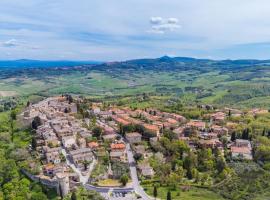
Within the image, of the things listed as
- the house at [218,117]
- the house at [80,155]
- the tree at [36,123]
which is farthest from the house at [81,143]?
the house at [218,117]

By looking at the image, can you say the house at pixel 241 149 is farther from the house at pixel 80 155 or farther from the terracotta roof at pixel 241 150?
the house at pixel 80 155

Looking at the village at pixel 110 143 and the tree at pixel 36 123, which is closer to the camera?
the village at pixel 110 143

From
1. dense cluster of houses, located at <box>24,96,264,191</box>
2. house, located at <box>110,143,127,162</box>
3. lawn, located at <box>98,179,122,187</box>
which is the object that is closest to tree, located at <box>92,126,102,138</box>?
dense cluster of houses, located at <box>24,96,264,191</box>

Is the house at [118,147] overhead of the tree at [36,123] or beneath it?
beneath

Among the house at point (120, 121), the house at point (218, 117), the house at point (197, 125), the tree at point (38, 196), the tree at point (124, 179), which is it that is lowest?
the tree at point (38, 196)

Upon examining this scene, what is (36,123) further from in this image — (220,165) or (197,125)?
(220,165)

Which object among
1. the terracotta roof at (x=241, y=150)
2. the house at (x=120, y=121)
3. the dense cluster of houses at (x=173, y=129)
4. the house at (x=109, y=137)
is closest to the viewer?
the dense cluster of houses at (x=173, y=129)

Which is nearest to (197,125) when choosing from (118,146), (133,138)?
(133,138)

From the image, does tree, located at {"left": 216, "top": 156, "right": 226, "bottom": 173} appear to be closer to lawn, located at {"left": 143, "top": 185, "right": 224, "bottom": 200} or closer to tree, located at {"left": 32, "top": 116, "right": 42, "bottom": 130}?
lawn, located at {"left": 143, "top": 185, "right": 224, "bottom": 200}
